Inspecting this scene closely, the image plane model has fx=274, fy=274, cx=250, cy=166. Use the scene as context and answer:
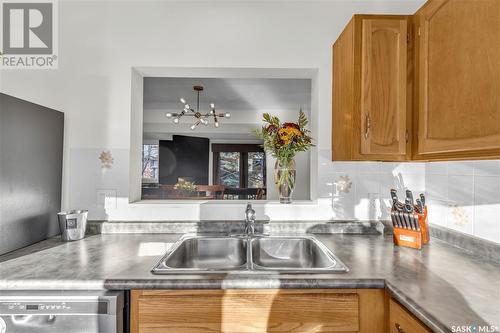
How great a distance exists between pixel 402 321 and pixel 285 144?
1007mm

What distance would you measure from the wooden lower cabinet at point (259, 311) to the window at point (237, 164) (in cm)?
697

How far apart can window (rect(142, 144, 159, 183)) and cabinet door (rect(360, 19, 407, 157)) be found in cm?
677

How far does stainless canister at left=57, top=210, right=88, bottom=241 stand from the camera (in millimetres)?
1413

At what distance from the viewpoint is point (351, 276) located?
3.16 feet

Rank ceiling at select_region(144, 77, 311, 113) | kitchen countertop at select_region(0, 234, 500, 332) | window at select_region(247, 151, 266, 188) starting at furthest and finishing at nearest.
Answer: window at select_region(247, 151, 266, 188) < ceiling at select_region(144, 77, 311, 113) < kitchen countertop at select_region(0, 234, 500, 332)

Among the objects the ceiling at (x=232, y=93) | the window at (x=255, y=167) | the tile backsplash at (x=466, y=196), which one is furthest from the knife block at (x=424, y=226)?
the window at (x=255, y=167)

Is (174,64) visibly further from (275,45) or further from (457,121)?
(457,121)

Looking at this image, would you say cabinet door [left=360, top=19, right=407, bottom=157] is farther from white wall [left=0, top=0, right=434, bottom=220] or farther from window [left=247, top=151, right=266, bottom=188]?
window [left=247, top=151, right=266, bottom=188]

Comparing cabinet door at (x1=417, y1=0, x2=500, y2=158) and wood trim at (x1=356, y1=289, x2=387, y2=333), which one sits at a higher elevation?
cabinet door at (x1=417, y1=0, x2=500, y2=158)

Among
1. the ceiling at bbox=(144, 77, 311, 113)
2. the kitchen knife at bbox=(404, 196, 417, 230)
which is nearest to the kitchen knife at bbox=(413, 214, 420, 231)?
the kitchen knife at bbox=(404, 196, 417, 230)

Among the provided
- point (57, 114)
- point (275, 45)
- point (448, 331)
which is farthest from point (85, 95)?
point (448, 331)

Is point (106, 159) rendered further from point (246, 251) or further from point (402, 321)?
point (402, 321)

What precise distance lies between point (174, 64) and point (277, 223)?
1142 millimetres

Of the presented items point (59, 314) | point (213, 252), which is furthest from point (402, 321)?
point (59, 314)
